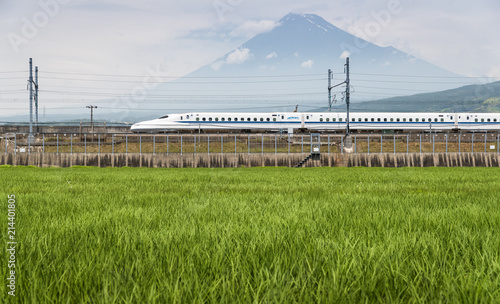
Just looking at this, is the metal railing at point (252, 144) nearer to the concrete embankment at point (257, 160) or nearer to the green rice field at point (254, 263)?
the concrete embankment at point (257, 160)

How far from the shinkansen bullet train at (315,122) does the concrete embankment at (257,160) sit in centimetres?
1737

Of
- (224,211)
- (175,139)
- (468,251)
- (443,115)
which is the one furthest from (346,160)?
(468,251)

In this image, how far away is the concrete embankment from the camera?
3653 cm

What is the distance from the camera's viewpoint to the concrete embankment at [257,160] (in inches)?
1438

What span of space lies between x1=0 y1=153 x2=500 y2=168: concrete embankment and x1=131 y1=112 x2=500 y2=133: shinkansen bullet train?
17373 millimetres

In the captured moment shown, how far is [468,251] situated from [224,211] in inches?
137

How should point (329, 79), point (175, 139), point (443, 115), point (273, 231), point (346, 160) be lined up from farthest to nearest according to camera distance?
point (443, 115), point (329, 79), point (175, 139), point (346, 160), point (273, 231)

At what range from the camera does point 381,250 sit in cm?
308

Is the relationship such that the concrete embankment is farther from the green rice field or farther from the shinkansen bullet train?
the green rice field

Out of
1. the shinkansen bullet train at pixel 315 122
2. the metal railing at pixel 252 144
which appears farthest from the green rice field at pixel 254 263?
the shinkansen bullet train at pixel 315 122

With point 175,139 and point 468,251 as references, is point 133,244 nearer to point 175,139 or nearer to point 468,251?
point 468,251

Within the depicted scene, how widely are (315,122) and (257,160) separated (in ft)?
71.7

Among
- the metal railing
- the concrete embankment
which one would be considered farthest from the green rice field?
the concrete embankment

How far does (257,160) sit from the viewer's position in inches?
1455
